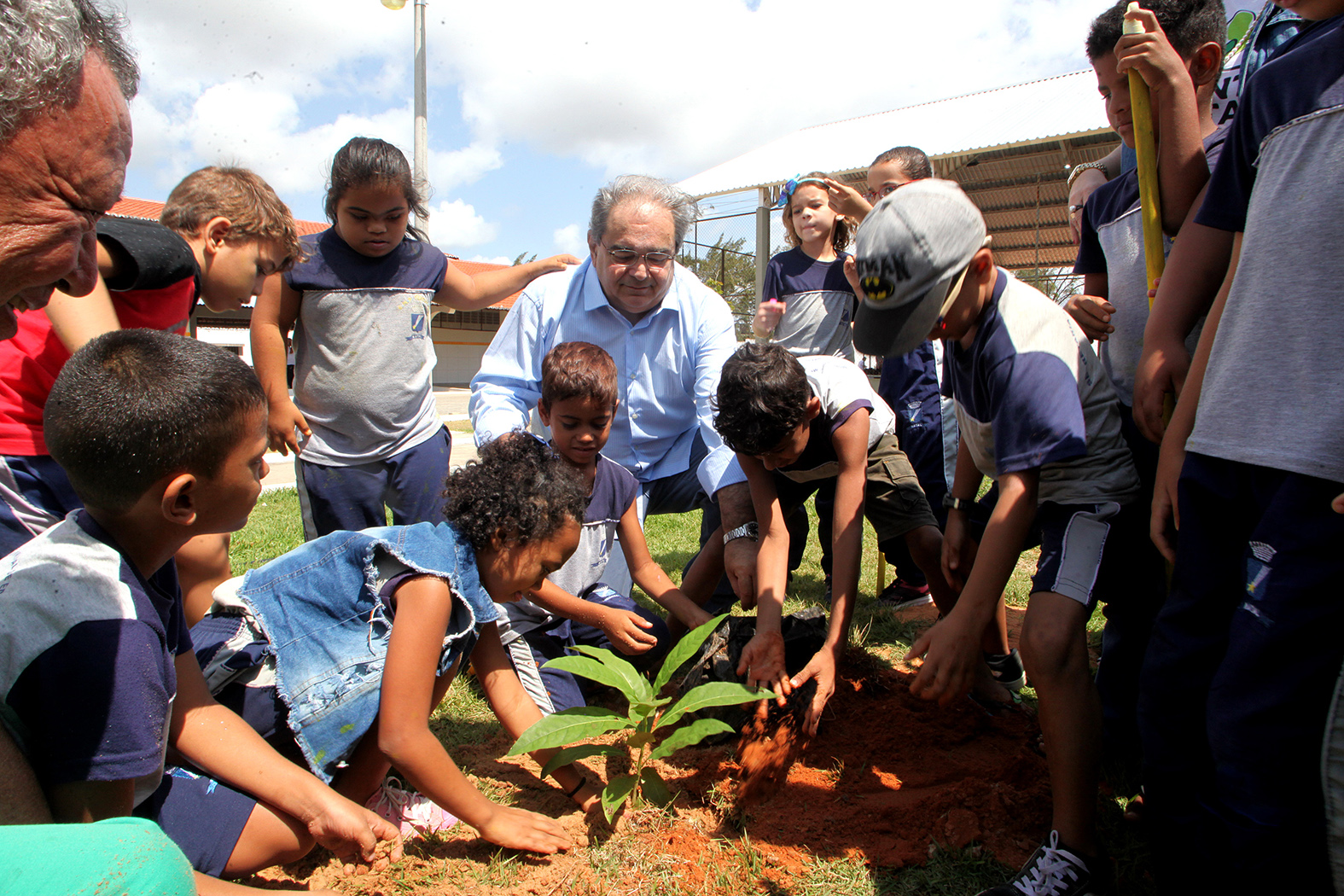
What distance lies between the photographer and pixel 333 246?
11.2 ft

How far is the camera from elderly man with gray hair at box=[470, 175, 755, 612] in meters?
3.64

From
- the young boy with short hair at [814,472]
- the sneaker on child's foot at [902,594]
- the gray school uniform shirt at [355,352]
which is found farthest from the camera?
the sneaker on child's foot at [902,594]

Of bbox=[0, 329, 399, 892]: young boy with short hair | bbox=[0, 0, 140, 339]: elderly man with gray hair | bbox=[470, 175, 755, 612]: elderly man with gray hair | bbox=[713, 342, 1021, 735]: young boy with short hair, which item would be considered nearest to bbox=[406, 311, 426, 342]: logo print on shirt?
bbox=[470, 175, 755, 612]: elderly man with gray hair

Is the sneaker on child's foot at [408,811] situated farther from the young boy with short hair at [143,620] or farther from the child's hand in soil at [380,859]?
the young boy with short hair at [143,620]

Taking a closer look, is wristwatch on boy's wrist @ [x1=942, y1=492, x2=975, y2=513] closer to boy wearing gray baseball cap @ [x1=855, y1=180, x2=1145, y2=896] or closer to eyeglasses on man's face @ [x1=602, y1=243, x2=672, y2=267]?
boy wearing gray baseball cap @ [x1=855, y1=180, x2=1145, y2=896]

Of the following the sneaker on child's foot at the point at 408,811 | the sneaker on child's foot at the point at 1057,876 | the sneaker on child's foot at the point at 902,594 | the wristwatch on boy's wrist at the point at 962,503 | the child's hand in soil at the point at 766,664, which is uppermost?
the wristwatch on boy's wrist at the point at 962,503

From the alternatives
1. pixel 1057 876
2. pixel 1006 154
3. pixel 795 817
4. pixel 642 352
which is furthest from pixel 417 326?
pixel 1006 154

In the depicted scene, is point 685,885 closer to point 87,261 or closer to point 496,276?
point 87,261

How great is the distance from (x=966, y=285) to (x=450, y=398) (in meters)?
21.9

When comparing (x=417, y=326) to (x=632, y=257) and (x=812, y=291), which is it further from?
(x=812, y=291)

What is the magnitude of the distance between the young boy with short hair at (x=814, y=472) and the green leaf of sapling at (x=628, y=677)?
42cm

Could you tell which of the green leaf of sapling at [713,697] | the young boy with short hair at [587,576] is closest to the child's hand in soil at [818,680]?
the green leaf of sapling at [713,697]

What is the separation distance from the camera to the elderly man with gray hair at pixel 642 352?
364 cm

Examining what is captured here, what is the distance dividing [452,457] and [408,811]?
8599mm
